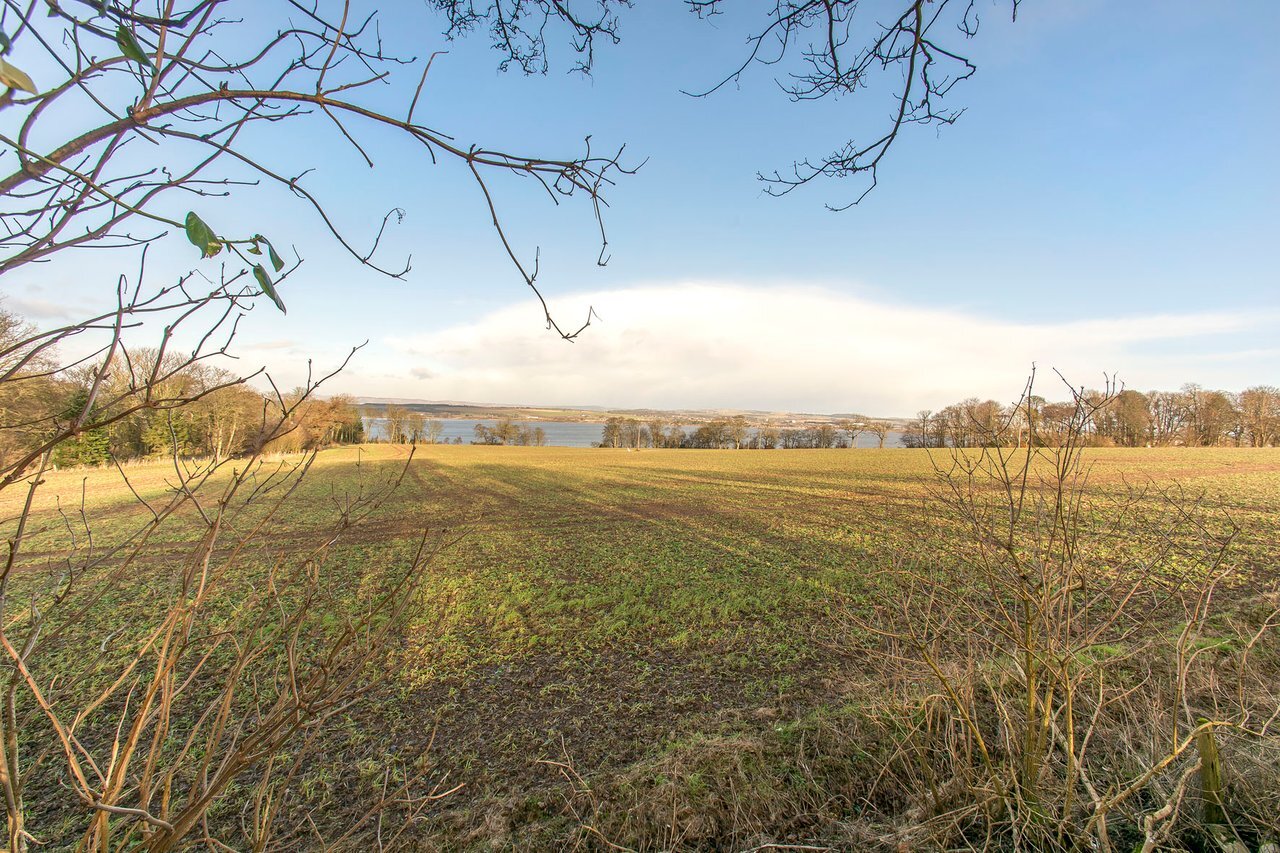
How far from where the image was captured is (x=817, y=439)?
7938 centimetres

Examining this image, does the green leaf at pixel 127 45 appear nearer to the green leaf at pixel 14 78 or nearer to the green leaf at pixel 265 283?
the green leaf at pixel 14 78

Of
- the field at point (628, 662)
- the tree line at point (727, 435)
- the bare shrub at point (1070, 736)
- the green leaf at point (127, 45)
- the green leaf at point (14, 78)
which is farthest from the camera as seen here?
the tree line at point (727, 435)

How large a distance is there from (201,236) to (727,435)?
8190cm

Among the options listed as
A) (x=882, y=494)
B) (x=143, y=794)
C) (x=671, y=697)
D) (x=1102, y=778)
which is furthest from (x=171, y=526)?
(x=882, y=494)

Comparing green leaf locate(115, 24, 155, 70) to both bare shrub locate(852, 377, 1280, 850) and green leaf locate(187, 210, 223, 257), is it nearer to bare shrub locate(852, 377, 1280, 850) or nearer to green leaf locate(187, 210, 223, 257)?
green leaf locate(187, 210, 223, 257)

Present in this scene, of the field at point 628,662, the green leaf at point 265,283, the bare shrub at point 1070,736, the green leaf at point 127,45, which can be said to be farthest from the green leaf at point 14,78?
the bare shrub at point 1070,736

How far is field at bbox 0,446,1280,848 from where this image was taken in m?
3.69

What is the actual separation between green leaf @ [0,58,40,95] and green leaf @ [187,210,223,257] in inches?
8.4

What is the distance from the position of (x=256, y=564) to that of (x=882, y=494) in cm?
2089

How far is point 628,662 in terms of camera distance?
21.7ft

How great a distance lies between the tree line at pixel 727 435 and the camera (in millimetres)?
78125

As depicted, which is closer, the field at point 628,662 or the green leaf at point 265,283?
the green leaf at point 265,283

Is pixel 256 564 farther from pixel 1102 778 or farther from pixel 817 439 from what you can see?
pixel 817 439

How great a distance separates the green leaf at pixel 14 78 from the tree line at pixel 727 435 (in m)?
78.2
